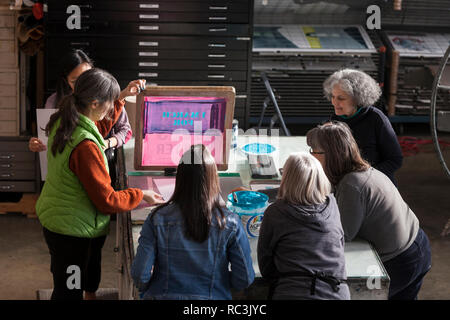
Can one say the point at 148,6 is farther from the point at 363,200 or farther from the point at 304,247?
the point at 304,247

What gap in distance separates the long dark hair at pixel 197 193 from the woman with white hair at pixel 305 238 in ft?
0.87

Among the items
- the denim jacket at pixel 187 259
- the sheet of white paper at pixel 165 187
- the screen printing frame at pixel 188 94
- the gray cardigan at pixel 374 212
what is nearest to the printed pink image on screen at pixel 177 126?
the screen printing frame at pixel 188 94

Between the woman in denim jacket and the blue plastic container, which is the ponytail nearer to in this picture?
the woman in denim jacket

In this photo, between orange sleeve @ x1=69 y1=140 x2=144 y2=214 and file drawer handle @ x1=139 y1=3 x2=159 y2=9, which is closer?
orange sleeve @ x1=69 y1=140 x2=144 y2=214

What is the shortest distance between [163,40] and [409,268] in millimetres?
3017

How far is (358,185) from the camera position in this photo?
3.03 meters

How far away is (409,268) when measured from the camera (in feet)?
10.6

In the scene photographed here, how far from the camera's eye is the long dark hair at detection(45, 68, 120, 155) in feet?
9.78

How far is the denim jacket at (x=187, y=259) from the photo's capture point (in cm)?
259

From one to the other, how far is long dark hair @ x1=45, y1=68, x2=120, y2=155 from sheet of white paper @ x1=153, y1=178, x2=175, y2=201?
542mm

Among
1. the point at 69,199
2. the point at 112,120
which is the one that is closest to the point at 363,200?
the point at 69,199

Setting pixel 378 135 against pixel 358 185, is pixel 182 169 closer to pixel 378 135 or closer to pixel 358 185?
pixel 358 185

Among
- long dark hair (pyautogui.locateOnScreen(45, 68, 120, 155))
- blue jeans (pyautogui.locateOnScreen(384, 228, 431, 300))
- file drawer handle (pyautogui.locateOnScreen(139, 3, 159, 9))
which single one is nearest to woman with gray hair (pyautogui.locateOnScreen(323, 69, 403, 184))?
blue jeans (pyautogui.locateOnScreen(384, 228, 431, 300))

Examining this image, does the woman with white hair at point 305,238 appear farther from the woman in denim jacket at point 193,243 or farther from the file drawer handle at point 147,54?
the file drawer handle at point 147,54
